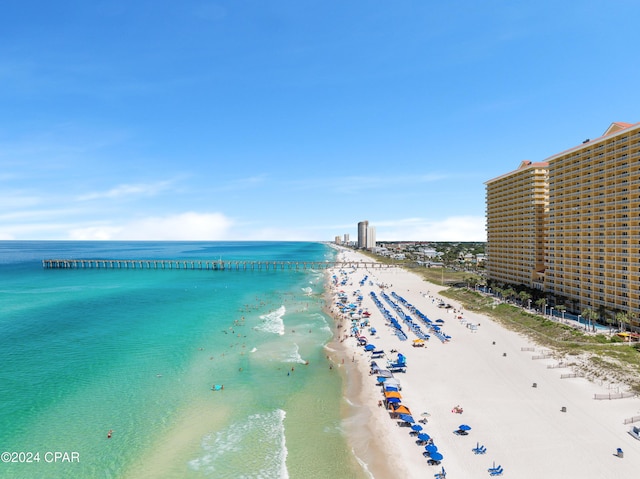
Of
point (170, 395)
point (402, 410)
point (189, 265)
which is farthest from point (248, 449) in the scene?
point (189, 265)

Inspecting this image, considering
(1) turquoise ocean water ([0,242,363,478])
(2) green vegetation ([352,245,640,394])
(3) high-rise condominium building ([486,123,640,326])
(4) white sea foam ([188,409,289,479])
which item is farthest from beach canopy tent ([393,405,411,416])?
(3) high-rise condominium building ([486,123,640,326])

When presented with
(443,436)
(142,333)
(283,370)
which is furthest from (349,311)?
(443,436)

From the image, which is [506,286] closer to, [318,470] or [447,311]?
[447,311]

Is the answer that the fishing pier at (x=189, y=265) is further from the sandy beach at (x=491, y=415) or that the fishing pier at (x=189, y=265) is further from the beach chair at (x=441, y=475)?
the beach chair at (x=441, y=475)

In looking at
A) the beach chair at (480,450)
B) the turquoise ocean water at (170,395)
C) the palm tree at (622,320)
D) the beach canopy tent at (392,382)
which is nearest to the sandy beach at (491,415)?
the beach chair at (480,450)

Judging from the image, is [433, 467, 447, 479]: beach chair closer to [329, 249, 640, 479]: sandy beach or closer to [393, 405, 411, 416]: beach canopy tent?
[329, 249, 640, 479]: sandy beach

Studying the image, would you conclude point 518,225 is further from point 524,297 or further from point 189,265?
point 189,265
